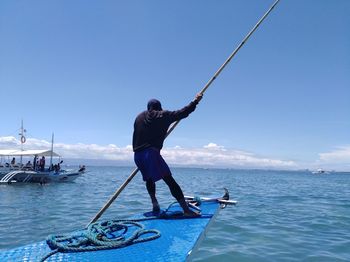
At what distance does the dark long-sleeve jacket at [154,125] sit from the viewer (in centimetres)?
566

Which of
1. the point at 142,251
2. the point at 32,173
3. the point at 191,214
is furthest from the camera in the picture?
the point at 32,173

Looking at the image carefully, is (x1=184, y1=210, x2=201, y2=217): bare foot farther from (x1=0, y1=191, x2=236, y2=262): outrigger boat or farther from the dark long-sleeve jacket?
the dark long-sleeve jacket

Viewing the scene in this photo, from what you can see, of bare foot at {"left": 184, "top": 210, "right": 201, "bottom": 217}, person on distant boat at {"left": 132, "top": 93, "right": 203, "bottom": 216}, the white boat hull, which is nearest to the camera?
person on distant boat at {"left": 132, "top": 93, "right": 203, "bottom": 216}

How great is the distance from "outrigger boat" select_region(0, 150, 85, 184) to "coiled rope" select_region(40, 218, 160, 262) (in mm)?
33589

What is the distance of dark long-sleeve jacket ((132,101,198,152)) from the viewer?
566cm

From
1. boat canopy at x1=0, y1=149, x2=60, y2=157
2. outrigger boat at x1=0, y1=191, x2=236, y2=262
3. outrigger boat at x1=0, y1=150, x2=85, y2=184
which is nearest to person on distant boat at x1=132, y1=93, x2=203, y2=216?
outrigger boat at x1=0, y1=191, x2=236, y2=262

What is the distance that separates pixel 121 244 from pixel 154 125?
86.0 inches

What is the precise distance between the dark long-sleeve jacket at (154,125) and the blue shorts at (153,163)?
96 mm

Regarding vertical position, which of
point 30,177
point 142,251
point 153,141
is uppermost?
point 153,141

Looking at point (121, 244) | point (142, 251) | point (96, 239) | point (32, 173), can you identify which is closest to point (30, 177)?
point (32, 173)

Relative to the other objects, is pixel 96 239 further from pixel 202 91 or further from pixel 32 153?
pixel 32 153

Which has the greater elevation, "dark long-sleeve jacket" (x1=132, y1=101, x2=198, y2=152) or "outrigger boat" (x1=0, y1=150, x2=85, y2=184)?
"dark long-sleeve jacket" (x1=132, y1=101, x2=198, y2=152)

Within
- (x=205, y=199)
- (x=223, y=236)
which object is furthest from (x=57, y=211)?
(x=205, y=199)

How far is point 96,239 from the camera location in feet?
14.5
